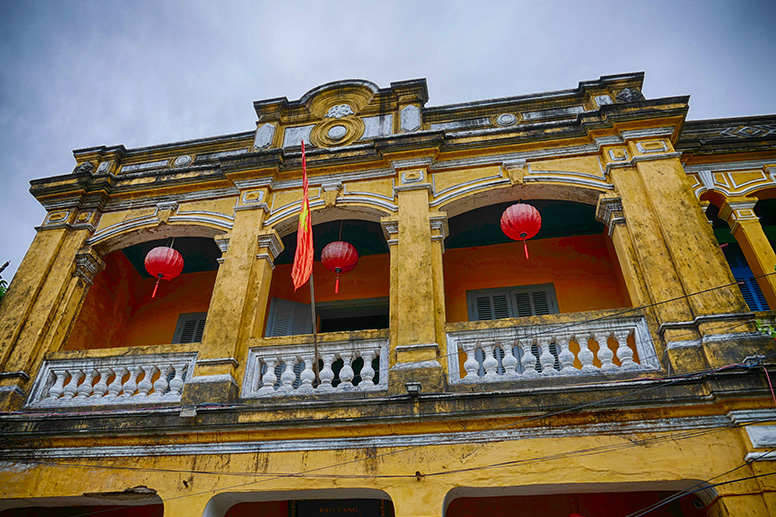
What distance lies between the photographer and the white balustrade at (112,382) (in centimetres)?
608

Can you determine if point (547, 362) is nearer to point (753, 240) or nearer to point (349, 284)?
point (753, 240)

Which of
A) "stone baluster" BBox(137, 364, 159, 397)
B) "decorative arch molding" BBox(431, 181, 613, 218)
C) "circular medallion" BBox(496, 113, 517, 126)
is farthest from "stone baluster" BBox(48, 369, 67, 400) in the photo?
"circular medallion" BBox(496, 113, 517, 126)

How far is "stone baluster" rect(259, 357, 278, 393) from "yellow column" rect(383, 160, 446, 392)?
133cm

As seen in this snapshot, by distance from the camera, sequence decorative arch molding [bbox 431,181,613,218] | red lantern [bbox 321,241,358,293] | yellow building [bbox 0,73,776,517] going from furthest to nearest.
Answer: decorative arch molding [bbox 431,181,613,218]
red lantern [bbox 321,241,358,293]
yellow building [bbox 0,73,776,517]

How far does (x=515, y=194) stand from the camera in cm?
717

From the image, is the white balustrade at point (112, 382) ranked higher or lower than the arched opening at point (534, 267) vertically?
Result: lower

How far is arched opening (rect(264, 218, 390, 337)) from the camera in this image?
8719mm

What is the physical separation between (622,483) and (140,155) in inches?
325

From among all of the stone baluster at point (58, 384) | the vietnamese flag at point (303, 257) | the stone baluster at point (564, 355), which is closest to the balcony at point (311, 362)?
the vietnamese flag at point (303, 257)

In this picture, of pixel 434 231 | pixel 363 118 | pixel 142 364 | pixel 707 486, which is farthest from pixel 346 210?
pixel 707 486

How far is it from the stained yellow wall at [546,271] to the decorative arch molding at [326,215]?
2.03 m

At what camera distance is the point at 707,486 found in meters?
4.54

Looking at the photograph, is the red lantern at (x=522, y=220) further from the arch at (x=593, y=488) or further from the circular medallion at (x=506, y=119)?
the arch at (x=593, y=488)

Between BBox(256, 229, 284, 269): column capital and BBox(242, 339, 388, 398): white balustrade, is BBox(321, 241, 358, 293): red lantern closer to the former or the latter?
BBox(256, 229, 284, 269): column capital
